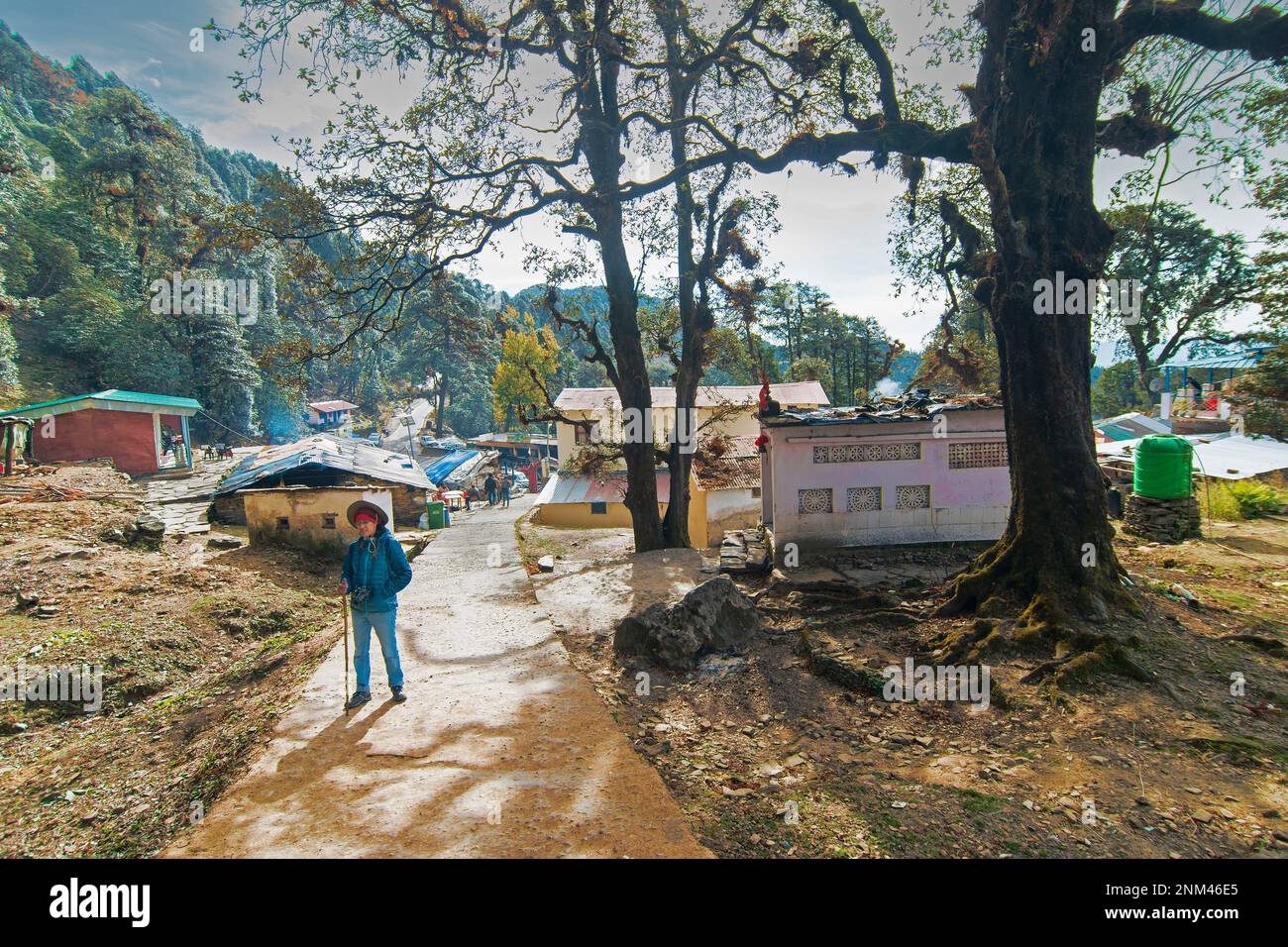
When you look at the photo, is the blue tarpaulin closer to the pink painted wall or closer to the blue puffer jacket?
the pink painted wall

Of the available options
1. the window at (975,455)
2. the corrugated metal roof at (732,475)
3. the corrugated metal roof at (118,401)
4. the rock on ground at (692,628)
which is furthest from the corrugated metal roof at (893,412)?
the corrugated metal roof at (118,401)

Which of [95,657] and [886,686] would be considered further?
[95,657]

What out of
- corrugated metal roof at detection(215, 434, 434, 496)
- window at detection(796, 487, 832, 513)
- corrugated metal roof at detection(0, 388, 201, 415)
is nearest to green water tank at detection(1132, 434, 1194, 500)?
window at detection(796, 487, 832, 513)

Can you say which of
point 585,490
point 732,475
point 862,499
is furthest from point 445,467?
point 862,499

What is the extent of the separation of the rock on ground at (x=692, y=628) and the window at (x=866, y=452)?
444 cm

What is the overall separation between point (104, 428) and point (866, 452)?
109 feet

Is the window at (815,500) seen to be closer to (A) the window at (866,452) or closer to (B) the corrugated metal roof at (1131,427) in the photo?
(A) the window at (866,452)

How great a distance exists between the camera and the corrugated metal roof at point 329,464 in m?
18.0

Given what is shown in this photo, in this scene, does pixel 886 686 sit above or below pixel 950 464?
below

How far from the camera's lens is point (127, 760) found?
5.36m
